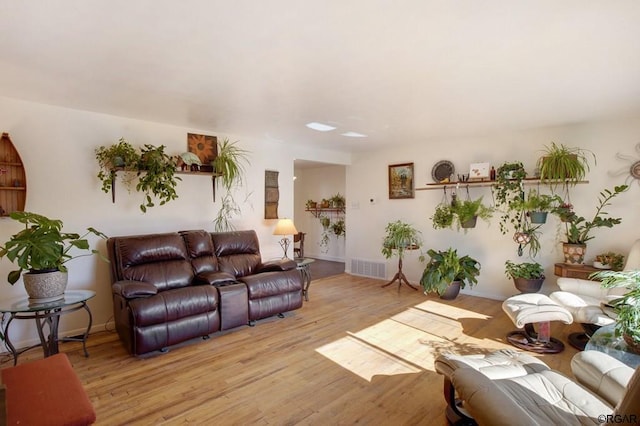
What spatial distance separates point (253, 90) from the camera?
282cm

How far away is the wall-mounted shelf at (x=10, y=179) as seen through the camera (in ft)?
9.78

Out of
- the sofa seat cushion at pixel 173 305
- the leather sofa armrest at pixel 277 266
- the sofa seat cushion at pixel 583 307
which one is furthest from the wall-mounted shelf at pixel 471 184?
the sofa seat cushion at pixel 173 305

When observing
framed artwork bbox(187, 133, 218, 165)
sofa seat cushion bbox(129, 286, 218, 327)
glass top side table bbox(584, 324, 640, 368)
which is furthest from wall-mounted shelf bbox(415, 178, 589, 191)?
sofa seat cushion bbox(129, 286, 218, 327)

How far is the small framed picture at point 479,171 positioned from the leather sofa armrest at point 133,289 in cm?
426

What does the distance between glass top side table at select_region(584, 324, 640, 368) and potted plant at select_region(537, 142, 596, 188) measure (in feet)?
7.34

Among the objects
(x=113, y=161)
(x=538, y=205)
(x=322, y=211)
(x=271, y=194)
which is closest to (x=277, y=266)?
(x=271, y=194)

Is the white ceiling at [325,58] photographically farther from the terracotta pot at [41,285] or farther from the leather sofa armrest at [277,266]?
the leather sofa armrest at [277,266]

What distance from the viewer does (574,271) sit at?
371 centimetres

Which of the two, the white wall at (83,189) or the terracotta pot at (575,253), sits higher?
the white wall at (83,189)

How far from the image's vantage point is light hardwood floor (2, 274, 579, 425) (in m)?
2.10

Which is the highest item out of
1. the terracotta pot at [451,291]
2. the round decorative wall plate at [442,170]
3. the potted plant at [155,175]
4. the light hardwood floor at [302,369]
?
the round decorative wall plate at [442,170]

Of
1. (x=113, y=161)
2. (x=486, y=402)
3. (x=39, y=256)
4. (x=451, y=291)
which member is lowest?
(x=451, y=291)

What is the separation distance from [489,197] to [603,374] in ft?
11.2

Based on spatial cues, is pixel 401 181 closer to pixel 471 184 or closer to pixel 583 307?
pixel 471 184
